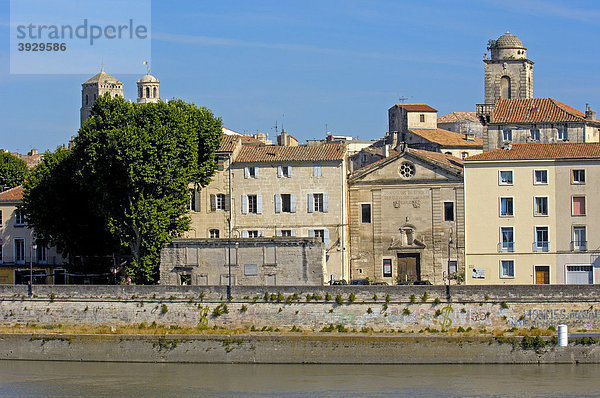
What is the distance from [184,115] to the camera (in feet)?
192

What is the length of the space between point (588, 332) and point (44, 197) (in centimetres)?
2738

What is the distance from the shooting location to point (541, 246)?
183ft

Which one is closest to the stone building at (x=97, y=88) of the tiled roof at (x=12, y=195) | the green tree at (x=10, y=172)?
the green tree at (x=10, y=172)

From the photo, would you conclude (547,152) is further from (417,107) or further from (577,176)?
(417,107)

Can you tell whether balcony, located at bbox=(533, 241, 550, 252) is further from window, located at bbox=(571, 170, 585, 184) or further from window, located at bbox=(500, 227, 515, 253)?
window, located at bbox=(571, 170, 585, 184)

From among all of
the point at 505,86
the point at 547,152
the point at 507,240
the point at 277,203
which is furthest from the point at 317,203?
the point at 505,86

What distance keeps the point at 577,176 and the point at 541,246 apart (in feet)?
12.1

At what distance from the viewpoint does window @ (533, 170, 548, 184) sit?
184ft

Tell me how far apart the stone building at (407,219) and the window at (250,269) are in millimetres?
9354

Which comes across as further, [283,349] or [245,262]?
[245,262]

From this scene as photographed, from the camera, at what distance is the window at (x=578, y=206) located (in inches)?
2185

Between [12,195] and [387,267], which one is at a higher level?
[12,195]

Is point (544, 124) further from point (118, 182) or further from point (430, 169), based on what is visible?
point (118, 182)

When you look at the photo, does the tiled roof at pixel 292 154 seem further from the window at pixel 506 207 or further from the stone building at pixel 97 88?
the stone building at pixel 97 88
